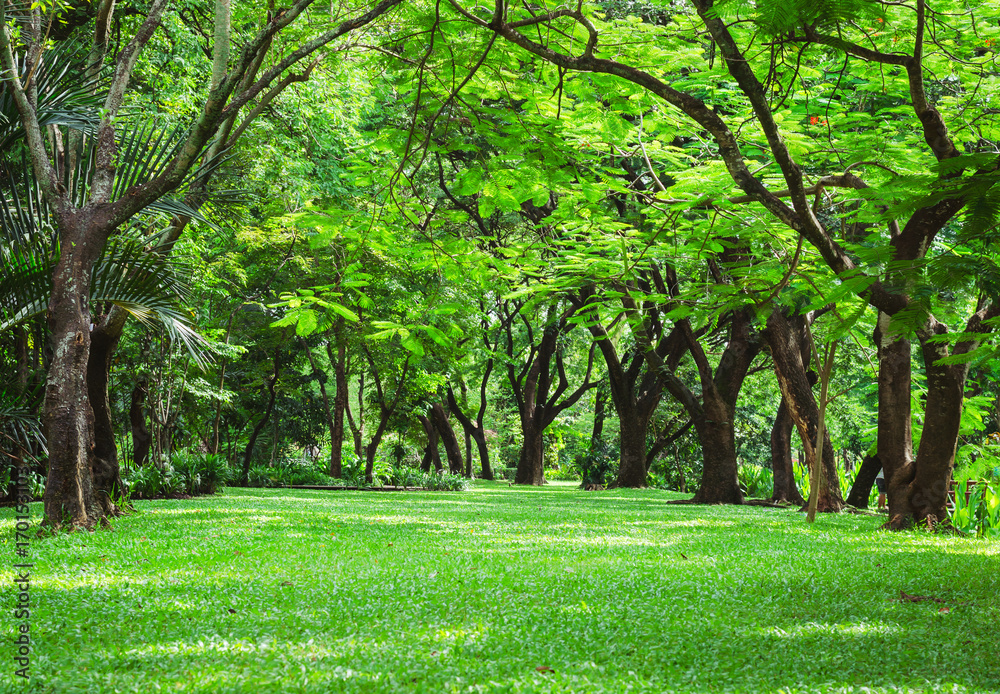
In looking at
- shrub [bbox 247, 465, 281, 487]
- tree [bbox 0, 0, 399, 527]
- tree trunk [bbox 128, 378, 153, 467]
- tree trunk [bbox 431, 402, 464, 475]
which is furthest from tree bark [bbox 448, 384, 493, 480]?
tree [bbox 0, 0, 399, 527]

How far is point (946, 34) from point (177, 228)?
8.69 m

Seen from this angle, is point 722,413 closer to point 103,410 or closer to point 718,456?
point 718,456

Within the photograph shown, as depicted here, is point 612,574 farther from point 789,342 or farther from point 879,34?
point 789,342

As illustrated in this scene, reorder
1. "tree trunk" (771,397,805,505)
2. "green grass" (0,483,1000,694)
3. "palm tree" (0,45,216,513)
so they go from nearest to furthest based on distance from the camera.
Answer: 1. "green grass" (0,483,1000,694)
2. "palm tree" (0,45,216,513)
3. "tree trunk" (771,397,805,505)

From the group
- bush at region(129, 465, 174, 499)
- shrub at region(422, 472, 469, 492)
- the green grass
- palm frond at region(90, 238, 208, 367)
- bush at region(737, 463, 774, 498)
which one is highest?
palm frond at region(90, 238, 208, 367)

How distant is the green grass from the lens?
3246mm

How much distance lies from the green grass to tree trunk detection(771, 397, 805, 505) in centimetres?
762

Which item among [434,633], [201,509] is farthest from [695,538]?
[201,509]

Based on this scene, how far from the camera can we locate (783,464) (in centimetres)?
1564

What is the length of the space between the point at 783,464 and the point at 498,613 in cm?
1294

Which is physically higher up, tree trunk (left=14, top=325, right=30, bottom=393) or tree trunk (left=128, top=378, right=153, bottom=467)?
Answer: tree trunk (left=14, top=325, right=30, bottom=393)

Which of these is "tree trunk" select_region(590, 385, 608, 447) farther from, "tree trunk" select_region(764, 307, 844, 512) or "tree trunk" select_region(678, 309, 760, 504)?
"tree trunk" select_region(764, 307, 844, 512)

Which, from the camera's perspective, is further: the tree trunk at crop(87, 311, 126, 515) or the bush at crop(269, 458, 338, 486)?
the bush at crop(269, 458, 338, 486)

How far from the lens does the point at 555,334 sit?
21.8 m
